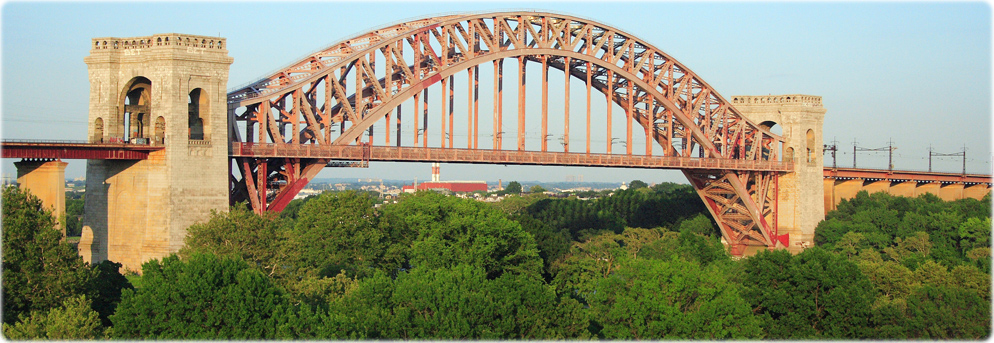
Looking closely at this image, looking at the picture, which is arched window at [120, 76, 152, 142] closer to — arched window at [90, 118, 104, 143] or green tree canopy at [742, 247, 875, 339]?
arched window at [90, 118, 104, 143]

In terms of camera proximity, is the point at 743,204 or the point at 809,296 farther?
the point at 743,204

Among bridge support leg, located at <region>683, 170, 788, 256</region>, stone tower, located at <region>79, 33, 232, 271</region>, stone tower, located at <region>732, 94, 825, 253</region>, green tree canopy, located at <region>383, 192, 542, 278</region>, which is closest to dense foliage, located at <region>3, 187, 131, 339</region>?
stone tower, located at <region>79, 33, 232, 271</region>

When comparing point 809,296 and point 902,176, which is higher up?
point 902,176

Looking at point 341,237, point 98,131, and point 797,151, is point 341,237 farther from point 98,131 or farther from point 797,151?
point 797,151

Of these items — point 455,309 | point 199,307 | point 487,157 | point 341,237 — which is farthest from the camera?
point 487,157

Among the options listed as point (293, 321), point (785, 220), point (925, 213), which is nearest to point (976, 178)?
point (925, 213)

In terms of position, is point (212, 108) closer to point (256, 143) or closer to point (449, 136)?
point (256, 143)

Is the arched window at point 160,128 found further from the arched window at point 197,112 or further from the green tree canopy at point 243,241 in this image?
the green tree canopy at point 243,241

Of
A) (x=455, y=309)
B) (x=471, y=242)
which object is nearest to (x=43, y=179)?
(x=455, y=309)

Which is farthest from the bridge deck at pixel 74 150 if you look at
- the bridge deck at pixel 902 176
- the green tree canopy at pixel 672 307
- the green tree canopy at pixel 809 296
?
the bridge deck at pixel 902 176
